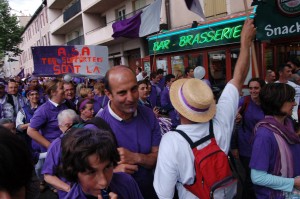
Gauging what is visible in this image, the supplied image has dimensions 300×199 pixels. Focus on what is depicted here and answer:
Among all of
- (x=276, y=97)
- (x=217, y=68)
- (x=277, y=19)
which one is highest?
(x=277, y=19)

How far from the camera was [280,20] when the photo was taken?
473 centimetres

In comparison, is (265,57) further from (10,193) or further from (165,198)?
(10,193)

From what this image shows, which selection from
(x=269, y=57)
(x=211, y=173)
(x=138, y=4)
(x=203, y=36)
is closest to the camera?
(x=211, y=173)

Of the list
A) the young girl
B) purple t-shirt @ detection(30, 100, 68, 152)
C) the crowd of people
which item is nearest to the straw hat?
the crowd of people

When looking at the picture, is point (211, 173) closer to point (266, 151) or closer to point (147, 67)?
point (266, 151)

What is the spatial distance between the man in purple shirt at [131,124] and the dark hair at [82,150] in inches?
21.3

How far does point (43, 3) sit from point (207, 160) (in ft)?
110

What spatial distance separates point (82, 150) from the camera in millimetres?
1332

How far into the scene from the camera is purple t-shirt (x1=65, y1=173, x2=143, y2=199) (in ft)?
4.66

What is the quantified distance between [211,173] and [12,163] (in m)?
1.27

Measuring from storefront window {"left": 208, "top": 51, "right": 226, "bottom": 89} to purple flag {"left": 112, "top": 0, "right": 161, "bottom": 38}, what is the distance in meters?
3.49

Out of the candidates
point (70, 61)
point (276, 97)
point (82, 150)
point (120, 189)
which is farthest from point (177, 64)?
point (82, 150)

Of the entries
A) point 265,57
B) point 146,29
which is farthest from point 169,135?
point 265,57

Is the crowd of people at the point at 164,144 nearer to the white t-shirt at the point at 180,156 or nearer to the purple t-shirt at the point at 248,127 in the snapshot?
the white t-shirt at the point at 180,156
